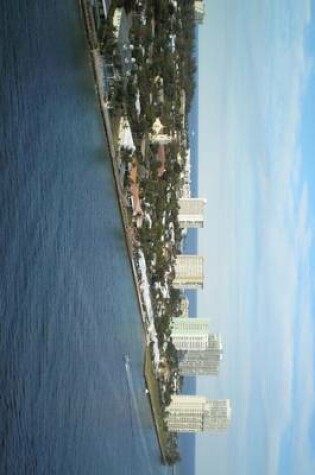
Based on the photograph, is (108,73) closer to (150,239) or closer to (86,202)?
(86,202)

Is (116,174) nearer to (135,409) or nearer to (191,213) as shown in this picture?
(135,409)

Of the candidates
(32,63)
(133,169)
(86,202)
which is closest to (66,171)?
(86,202)

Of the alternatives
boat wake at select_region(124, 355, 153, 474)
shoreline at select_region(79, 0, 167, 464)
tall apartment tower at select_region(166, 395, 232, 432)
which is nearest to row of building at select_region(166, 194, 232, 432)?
tall apartment tower at select_region(166, 395, 232, 432)

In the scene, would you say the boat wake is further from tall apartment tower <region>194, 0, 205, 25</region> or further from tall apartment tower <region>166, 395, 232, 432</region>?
tall apartment tower <region>194, 0, 205, 25</region>

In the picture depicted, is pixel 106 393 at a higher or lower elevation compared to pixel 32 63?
Answer: lower

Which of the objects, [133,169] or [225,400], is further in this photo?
[225,400]

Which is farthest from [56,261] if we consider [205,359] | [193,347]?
[205,359]
